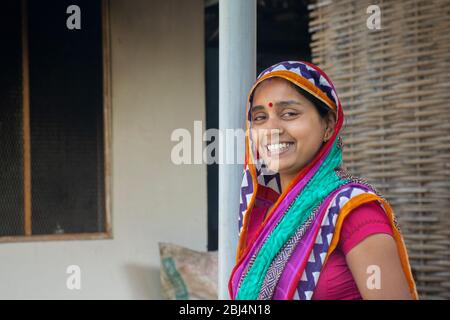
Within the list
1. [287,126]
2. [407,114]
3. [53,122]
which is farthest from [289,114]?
[53,122]

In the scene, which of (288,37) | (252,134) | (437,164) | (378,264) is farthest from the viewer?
(288,37)

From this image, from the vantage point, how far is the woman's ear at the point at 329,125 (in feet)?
6.72

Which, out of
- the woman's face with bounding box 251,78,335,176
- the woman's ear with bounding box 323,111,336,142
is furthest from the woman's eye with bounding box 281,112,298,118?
the woman's ear with bounding box 323,111,336,142

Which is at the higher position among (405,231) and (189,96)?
(189,96)

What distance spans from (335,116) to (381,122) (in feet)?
6.15

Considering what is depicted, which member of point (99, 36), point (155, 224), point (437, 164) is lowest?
point (155, 224)

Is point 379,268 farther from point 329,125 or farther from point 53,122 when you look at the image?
point 53,122

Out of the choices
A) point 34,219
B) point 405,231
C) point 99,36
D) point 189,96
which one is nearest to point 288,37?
point 189,96

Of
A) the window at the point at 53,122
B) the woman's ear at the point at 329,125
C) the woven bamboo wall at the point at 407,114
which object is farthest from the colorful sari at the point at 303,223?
the window at the point at 53,122

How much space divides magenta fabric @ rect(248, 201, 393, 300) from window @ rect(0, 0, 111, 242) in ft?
12.5

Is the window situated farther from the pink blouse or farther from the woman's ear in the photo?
the pink blouse

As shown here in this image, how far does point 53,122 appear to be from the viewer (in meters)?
5.36

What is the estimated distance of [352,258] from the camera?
70.2 inches
